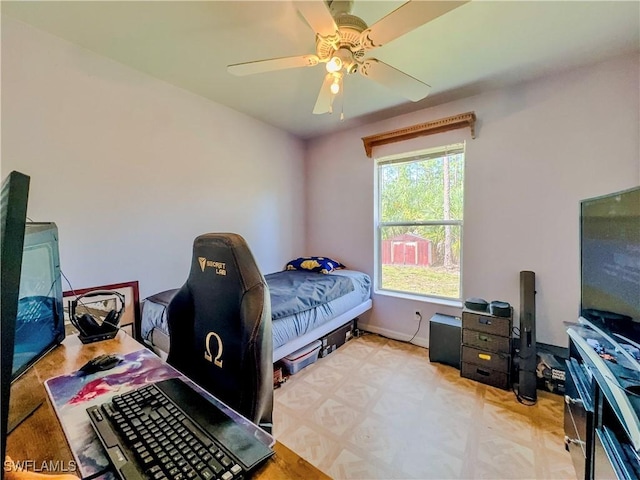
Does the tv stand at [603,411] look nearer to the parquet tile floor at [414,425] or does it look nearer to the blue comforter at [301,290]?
the parquet tile floor at [414,425]

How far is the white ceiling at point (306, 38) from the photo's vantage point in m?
1.59

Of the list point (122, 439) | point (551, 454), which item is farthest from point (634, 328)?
point (122, 439)

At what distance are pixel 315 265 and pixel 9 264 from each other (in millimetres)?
3024

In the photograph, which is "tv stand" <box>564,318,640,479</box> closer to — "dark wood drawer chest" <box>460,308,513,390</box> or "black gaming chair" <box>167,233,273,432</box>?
"dark wood drawer chest" <box>460,308,513,390</box>

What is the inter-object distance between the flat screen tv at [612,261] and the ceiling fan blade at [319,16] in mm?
1544

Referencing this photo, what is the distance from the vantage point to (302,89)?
2.49 meters

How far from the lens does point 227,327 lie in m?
1.06

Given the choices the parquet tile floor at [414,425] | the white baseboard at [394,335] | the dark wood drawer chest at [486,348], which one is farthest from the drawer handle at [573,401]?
the white baseboard at [394,335]

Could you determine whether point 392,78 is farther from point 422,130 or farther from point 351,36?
point 422,130

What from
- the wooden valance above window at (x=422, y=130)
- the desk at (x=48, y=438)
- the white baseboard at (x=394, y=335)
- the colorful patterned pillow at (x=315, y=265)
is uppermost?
the wooden valance above window at (x=422, y=130)

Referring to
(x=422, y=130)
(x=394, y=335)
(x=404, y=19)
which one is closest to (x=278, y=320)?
(x=394, y=335)

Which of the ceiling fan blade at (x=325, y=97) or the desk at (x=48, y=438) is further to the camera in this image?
the ceiling fan blade at (x=325, y=97)

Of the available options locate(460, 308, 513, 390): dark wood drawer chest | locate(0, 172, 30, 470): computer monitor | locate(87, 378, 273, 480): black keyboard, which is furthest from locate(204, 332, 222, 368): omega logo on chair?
locate(460, 308, 513, 390): dark wood drawer chest

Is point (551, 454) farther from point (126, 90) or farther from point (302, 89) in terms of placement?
point (126, 90)
